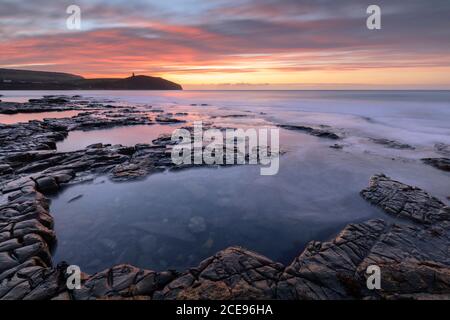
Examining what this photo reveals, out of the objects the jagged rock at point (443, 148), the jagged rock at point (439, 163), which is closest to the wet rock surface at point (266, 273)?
the jagged rock at point (439, 163)

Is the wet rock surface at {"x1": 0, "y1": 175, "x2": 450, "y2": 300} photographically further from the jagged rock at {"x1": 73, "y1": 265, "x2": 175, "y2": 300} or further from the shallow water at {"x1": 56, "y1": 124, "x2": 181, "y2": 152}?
the shallow water at {"x1": 56, "y1": 124, "x2": 181, "y2": 152}

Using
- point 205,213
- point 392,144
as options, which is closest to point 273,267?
point 205,213

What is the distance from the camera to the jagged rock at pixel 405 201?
8976mm

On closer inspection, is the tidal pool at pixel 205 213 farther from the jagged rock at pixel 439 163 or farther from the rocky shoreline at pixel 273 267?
the jagged rock at pixel 439 163

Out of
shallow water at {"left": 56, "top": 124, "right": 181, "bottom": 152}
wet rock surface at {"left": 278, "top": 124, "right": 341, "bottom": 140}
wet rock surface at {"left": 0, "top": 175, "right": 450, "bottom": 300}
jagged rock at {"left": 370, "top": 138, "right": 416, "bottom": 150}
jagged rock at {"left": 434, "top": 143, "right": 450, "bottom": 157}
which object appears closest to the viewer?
wet rock surface at {"left": 0, "top": 175, "right": 450, "bottom": 300}

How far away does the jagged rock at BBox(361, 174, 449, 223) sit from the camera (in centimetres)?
898

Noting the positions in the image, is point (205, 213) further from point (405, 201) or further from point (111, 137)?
point (111, 137)

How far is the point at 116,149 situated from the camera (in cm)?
1845

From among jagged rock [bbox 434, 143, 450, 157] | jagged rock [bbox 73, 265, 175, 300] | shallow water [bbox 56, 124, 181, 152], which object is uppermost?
shallow water [bbox 56, 124, 181, 152]

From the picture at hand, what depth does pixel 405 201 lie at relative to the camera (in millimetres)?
10055

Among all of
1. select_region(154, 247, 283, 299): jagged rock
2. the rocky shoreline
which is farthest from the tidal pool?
select_region(154, 247, 283, 299): jagged rock

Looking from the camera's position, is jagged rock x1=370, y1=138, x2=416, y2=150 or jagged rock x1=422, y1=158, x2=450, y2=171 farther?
jagged rock x1=370, y1=138, x2=416, y2=150
